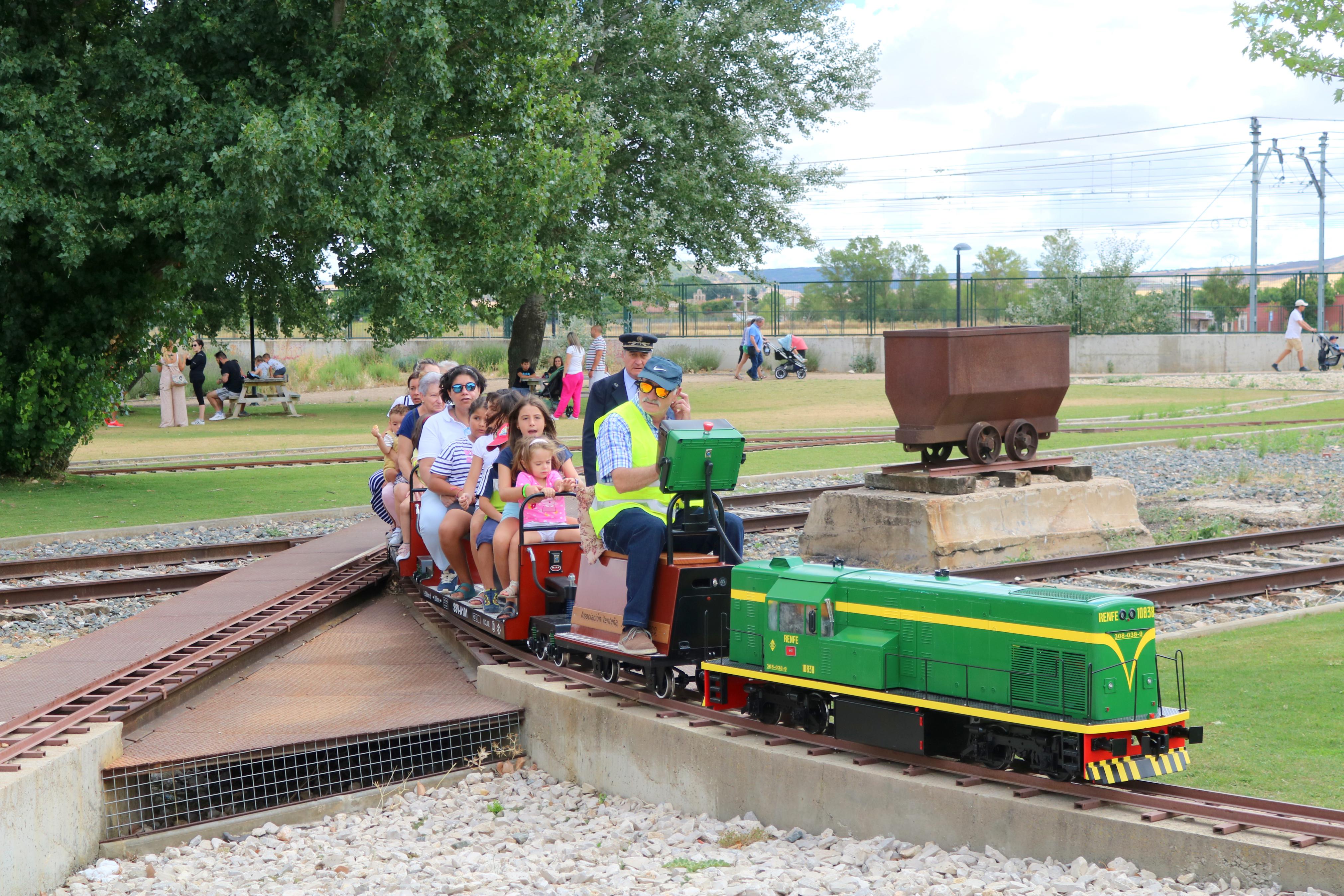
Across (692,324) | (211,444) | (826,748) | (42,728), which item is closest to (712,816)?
(826,748)

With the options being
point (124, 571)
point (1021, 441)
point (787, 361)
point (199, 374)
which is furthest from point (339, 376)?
point (1021, 441)

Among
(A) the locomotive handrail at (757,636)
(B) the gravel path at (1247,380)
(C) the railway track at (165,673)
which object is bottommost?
(C) the railway track at (165,673)

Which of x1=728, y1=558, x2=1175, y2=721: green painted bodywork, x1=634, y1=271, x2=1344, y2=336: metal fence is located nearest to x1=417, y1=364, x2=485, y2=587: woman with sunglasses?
x1=728, y1=558, x2=1175, y2=721: green painted bodywork

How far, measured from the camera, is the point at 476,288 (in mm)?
20188

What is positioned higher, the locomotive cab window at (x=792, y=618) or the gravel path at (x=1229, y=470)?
the locomotive cab window at (x=792, y=618)

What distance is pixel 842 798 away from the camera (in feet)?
19.3

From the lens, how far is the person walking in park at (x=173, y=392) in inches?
1126

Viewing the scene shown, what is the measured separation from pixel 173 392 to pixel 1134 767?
27.2 m

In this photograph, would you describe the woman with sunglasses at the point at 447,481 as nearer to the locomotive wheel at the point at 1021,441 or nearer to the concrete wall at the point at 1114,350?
the locomotive wheel at the point at 1021,441

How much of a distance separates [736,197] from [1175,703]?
26.3 meters

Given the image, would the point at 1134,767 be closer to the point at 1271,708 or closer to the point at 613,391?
the point at 1271,708

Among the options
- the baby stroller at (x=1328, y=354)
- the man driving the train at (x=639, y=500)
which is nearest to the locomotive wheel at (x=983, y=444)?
the man driving the train at (x=639, y=500)

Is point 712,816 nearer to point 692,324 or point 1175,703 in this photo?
point 1175,703

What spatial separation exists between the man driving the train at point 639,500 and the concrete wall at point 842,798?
0.55m
